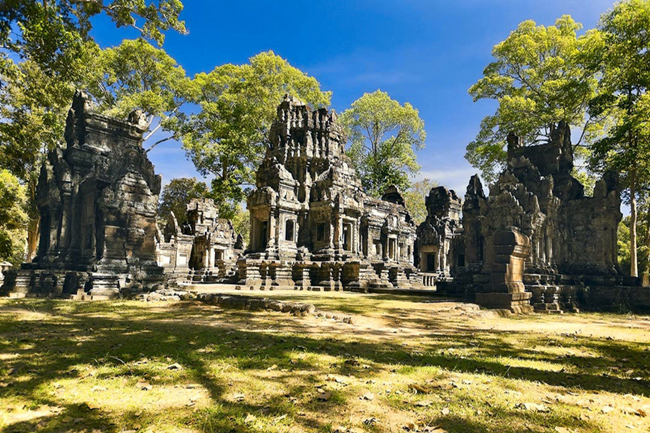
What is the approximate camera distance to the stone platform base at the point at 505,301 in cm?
1182

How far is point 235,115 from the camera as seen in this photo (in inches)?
1577

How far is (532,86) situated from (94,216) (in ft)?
101

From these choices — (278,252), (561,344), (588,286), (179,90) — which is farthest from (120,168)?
(179,90)

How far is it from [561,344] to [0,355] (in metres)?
8.29

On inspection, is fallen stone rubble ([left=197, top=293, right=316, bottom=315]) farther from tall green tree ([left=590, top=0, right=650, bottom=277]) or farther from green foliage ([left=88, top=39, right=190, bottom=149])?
green foliage ([left=88, top=39, right=190, bottom=149])

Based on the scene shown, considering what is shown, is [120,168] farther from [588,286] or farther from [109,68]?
[109,68]

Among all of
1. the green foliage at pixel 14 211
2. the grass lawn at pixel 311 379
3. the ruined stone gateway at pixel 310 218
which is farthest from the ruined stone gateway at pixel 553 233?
the green foliage at pixel 14 211

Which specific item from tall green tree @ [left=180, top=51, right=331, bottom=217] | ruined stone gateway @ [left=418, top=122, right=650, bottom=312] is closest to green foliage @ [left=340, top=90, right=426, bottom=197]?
tall green tree @ [left=180, top=51, right=331, bottom=217]

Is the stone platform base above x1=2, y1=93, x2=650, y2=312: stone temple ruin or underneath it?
underneath

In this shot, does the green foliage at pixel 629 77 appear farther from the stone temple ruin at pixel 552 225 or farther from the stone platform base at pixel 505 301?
the stone platform base at pixel 505 301

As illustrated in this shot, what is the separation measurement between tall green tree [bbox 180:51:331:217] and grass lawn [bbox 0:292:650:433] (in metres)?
32.5

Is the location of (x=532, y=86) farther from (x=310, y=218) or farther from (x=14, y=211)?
(x=14, y=211)

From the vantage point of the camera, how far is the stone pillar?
1192 cm

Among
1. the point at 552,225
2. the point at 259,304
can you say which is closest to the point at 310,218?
the point at 552,225
